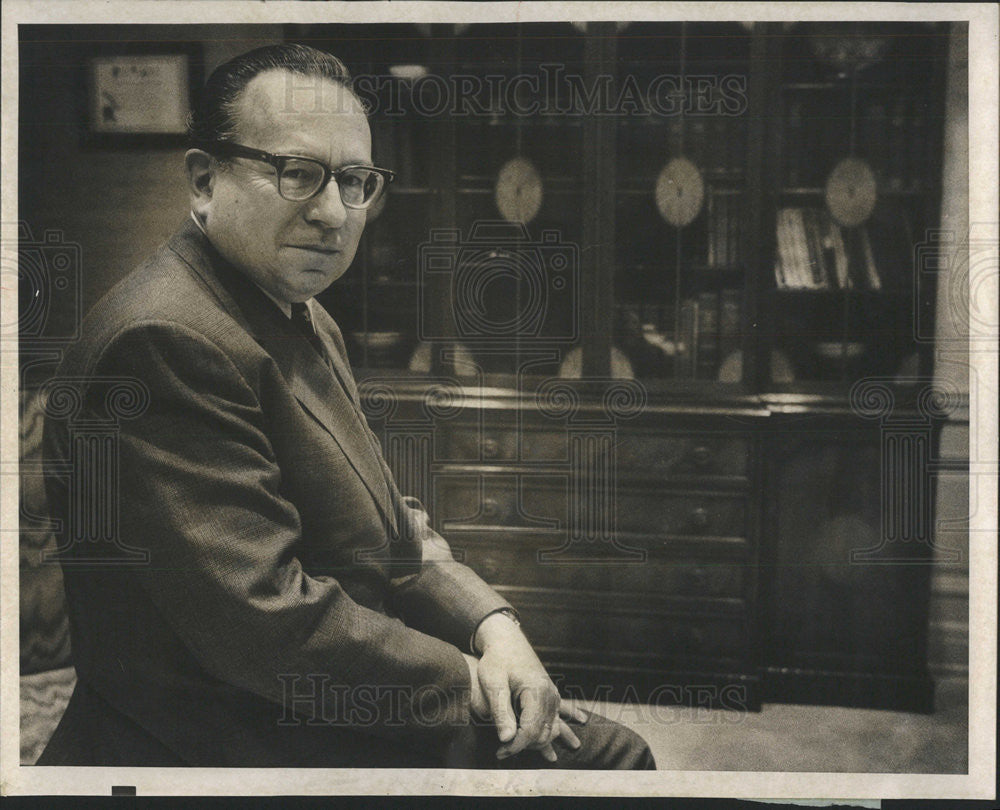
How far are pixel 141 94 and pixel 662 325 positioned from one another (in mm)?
1094

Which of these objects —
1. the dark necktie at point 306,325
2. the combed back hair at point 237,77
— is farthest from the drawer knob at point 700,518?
the combed back hair at point 237,77

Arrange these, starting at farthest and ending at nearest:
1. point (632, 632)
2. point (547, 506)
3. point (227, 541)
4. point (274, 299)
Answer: point (632, 632) < point (547, 506) < point (274, 299) < point (227, 541)

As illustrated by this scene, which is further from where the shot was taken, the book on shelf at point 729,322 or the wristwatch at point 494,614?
the book on shelf at point 729,322

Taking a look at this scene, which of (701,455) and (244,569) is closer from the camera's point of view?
(244,569)

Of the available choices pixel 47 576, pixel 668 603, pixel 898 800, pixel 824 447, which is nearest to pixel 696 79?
pixel 824 447

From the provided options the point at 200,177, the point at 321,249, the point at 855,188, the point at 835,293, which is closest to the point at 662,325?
the point at 835,293

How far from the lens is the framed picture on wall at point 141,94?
1598 millimetres

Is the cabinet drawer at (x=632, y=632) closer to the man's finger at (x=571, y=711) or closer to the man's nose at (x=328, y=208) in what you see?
the man's finger at (x=571, y=711)

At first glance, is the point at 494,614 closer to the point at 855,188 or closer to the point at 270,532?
the point at 270,532

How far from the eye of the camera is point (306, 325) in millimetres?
1569

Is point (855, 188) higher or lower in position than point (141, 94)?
lower

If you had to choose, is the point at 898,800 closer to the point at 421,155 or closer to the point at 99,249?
the point at 421,155

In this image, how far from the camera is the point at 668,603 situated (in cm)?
187

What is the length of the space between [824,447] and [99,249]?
4.74ft
